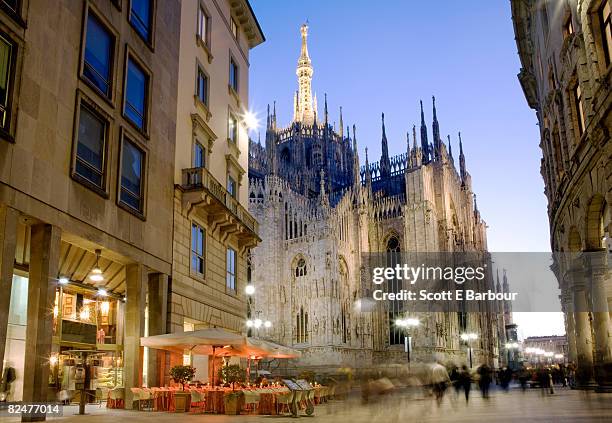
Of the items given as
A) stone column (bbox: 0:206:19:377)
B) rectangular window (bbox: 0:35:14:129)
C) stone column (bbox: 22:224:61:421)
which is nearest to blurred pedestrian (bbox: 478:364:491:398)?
stone column (bbox: 22:224:61:421)

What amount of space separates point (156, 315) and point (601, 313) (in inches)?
569

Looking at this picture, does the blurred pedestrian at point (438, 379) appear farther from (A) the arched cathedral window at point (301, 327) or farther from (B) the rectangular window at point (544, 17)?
(A) the arched cathedral window at point (301, 327)

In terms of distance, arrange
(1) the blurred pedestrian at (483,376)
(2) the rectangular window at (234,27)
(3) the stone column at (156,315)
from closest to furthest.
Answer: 1. (3) the stone column at (156,315)
2. (1) the blurred pedestrian at (483,376)
3. (2) the rectangular window at (234,27)

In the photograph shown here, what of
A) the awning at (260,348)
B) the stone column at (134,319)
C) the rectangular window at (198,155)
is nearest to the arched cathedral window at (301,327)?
the rectangular window at (198,155)

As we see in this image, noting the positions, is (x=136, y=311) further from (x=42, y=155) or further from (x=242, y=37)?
(x=242, y=37)

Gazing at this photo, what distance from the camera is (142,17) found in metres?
18.8

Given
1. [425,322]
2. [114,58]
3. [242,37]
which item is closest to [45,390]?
[114,58]

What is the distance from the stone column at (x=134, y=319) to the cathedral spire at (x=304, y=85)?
71353 millimetres

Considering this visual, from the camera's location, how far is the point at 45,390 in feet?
41.1

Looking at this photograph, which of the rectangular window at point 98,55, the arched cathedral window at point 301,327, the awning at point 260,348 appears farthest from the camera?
the arched cathedral window at point 301,327

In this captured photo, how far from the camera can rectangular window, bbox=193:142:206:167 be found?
2217cm

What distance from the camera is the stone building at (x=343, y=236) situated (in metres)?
55.1

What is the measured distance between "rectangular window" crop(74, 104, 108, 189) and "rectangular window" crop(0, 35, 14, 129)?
2.57 metres

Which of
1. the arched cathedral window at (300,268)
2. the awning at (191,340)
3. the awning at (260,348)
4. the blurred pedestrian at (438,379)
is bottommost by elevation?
the blurred pedestrian at (438,379)
